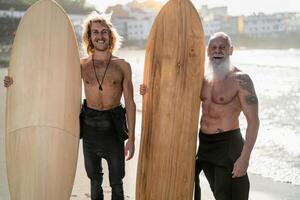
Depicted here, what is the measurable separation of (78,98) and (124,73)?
584mm

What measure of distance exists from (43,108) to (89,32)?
799 millimetres

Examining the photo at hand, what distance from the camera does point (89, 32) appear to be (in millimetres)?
3350

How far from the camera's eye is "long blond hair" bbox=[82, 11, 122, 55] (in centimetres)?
324

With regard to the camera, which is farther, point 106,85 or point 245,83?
point 106,85

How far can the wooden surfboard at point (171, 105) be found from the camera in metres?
3.48

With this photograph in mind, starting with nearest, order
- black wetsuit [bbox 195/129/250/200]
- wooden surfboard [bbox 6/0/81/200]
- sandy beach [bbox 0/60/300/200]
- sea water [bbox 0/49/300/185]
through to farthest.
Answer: black wetsuit [bbox 195/129/250/200] → wooden surfboard [bbox 6/0/81/200] → sandy beach [bbox 0/60/300/200] → sea water [bbox 0/49/300/185]

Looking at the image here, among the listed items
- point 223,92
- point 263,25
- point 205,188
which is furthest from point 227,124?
point 263,25

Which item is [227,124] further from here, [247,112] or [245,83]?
[245,83]

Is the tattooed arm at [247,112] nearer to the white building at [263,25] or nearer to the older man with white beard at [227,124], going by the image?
the older man with white beard at [227,124]

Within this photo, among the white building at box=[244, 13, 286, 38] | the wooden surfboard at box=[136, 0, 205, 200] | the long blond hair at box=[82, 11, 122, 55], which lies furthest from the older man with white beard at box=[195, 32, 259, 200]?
the white building at box=[244, 13, 286, 38]

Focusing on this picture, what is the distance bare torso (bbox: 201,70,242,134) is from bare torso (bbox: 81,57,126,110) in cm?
72

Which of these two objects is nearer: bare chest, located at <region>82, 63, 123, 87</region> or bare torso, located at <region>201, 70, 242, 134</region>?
bare torso, located at <region>201, 70, 242, 134</region>

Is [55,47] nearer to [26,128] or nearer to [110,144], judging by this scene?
[26,128]

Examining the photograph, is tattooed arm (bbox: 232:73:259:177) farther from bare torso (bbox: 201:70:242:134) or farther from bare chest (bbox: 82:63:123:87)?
bare chest (bbox: 82:63:123:87)
